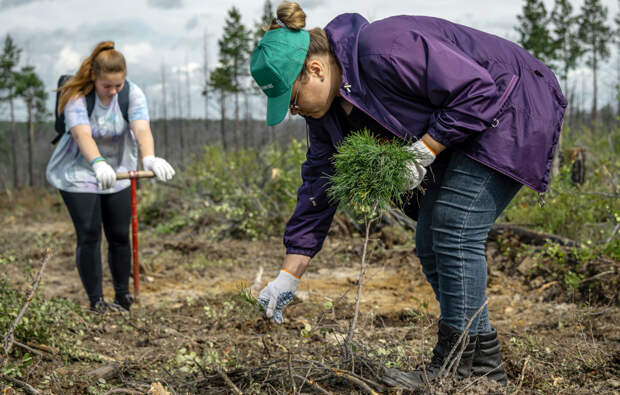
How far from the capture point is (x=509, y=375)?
227 cm

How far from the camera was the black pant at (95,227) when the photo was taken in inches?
132

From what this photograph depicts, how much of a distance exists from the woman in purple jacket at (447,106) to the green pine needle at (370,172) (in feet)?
0.22

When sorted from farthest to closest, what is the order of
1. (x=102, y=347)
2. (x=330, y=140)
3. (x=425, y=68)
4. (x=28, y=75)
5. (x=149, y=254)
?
(x=28, y=75)
(x=149, y=254)
(x=102, y=347)
(x=330, y=140)
(x=425, y=68)

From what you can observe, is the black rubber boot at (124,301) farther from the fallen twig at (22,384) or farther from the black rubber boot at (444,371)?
the black rubber boot at (444,371)

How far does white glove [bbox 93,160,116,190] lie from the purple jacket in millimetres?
1961

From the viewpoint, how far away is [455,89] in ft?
5.05

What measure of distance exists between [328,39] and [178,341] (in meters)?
2.19

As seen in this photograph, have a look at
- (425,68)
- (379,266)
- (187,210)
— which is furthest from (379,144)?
(187,210)

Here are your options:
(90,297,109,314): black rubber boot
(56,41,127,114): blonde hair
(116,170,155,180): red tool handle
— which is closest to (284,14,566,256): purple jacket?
(56,41,127,114): blonde hair

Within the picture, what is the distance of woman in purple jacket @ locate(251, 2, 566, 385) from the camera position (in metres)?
1.58

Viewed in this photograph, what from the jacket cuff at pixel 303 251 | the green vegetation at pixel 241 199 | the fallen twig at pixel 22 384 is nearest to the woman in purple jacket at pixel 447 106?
the jacket cuff at pixel 303 251

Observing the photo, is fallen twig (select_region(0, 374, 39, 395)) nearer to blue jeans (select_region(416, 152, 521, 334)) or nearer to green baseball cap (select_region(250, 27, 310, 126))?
green baseball cap (select_region(250, 27, 310, 126))

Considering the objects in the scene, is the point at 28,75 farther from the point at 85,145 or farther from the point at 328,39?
the point at 328,39

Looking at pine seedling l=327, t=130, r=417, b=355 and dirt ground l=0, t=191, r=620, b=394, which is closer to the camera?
pine seedling l=327, t=130, r=417, b=355
